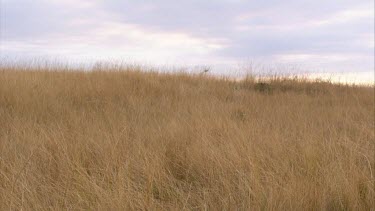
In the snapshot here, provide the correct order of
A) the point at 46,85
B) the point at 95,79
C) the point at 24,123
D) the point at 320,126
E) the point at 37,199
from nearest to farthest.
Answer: the point at 37,199 < the point at 24,123 < the point at 320,126 < the point at 46,85 < the point at 95,79

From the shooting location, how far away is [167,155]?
3311 millimetres

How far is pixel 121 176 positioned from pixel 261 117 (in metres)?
3.25

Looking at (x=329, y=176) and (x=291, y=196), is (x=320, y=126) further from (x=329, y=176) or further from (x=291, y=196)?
(x=291, y=196)

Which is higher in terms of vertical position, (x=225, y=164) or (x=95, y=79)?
(x=95, y=79)

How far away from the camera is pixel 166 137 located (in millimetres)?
3723

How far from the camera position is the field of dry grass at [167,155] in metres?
2.40

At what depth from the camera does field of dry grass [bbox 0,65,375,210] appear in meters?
2.40

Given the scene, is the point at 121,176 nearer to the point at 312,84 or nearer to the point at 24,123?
the point at 24,123

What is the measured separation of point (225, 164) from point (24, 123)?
2382 mm

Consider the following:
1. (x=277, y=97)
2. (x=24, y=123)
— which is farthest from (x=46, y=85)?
(x=277, y=97)

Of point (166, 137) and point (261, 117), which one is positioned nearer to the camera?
point (166, 137)

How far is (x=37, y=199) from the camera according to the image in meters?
2.32

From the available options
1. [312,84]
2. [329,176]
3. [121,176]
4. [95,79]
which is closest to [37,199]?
[121,176]

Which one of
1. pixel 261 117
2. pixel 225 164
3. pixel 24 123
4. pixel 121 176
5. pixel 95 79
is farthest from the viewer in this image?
pixel 95 79
